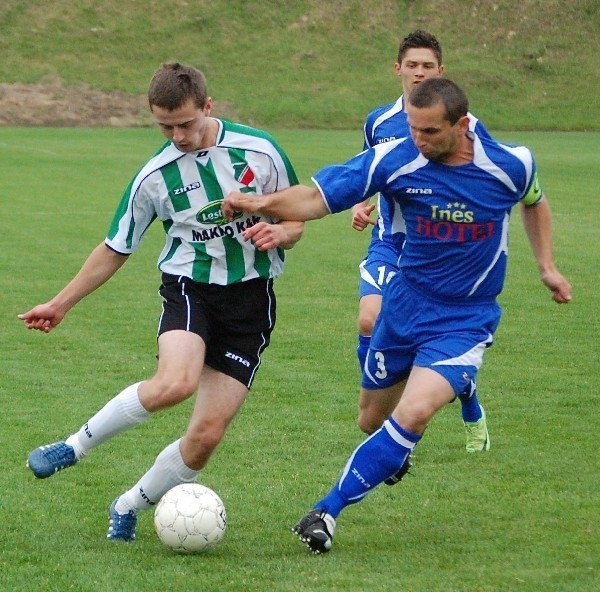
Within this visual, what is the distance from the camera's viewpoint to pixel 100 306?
11.8 m

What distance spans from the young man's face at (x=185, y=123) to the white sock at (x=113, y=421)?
106cm

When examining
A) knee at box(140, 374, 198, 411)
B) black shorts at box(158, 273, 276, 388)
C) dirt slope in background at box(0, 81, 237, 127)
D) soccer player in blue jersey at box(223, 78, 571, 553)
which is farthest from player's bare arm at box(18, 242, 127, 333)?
dirt slope in background at box(0, 81, 237, 127)

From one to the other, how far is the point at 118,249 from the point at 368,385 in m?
1.43

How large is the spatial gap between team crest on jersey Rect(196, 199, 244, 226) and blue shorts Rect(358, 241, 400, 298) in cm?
166

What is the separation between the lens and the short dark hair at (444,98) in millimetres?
4996

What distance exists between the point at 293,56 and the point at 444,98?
39251 mm

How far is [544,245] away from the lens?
5598 mm

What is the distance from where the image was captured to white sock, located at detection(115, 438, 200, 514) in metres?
5.42

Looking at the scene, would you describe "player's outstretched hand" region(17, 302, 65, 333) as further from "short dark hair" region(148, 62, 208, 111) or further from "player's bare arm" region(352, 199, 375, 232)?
"player's bare arm" region(352, 199, 375, 232)

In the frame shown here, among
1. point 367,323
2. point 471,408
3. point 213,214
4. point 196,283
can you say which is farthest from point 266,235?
point 471,408

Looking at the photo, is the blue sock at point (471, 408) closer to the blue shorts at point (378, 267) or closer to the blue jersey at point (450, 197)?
the blue shorts at point (378, 267)

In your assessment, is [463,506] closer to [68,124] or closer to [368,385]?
[368,385]

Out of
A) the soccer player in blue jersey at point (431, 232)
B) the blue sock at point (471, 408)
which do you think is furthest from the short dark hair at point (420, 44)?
the soccer player in blue jersey at point (431, 232)

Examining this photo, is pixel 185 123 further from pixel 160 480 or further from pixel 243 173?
pixel 160 480
